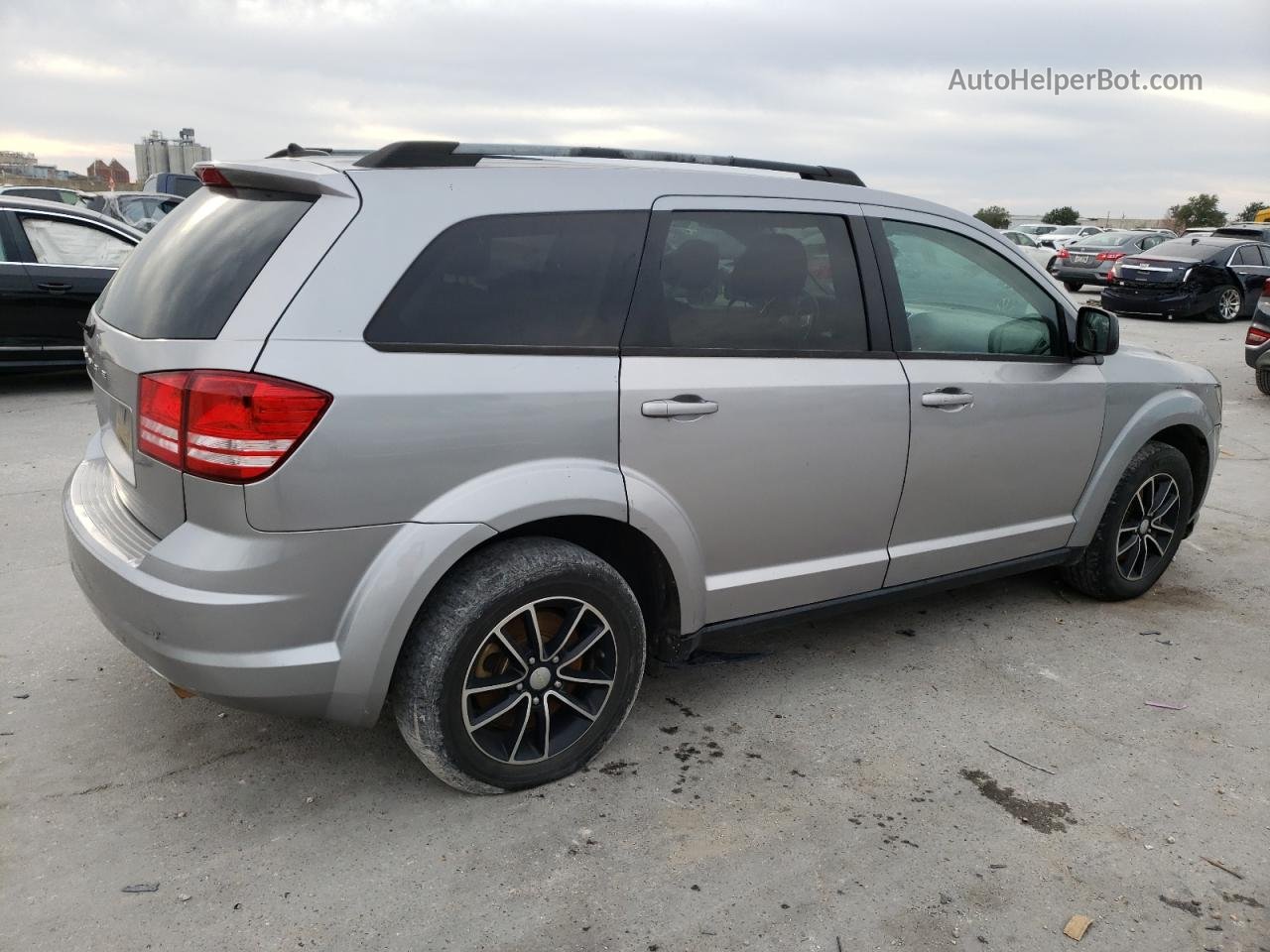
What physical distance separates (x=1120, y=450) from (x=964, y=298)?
1071 millimetres

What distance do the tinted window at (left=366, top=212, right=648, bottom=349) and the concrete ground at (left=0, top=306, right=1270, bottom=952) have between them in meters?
1.35

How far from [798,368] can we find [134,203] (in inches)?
705

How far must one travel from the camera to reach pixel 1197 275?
17344mm

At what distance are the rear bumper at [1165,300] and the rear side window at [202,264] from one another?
16.8 metres

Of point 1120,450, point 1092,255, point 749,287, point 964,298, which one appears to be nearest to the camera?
point 749,287

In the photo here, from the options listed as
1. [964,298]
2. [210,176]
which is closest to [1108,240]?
[964,298]

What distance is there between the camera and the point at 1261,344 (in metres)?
10.2

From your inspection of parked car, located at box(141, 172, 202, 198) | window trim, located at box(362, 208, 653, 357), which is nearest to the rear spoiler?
window trim, located at box(362, 208, 653, 357)

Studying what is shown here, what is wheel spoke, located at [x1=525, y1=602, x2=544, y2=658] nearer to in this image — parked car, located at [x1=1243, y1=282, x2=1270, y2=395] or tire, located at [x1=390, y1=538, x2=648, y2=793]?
tire, located at [x1=390, y1=538, x2=648, y2=793]

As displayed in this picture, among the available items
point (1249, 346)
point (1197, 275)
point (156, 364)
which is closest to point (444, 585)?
point (156, 364)

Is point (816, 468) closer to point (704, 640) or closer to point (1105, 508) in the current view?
point (704, 640)

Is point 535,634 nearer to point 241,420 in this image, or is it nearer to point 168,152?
point 241,420

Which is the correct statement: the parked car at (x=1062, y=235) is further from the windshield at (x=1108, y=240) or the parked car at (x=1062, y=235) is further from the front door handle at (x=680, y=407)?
the front door handle at (x=680, y=407)

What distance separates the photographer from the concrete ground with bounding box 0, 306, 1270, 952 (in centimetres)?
257
